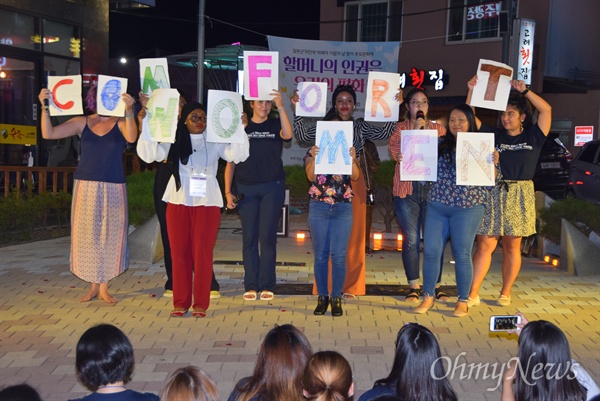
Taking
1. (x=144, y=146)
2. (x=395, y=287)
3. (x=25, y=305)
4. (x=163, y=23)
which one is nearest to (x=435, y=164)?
(x=395, y=287)

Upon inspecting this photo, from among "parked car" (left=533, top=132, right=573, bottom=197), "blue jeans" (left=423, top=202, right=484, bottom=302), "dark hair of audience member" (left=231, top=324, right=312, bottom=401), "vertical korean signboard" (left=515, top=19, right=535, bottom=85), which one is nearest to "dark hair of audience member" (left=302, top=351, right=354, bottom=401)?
"dark hair of audience member" (left=231, top=324, right=312, bottom=401)

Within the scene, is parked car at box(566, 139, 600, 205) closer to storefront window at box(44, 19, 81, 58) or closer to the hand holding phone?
storefront window at box(44, 19, 81, 58)

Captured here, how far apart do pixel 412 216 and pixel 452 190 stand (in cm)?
67

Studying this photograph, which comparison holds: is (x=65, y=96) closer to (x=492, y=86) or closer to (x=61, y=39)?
(x=492, y=86)

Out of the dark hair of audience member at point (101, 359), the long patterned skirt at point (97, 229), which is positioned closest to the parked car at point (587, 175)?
the long patterned skirt at point (97, 229)

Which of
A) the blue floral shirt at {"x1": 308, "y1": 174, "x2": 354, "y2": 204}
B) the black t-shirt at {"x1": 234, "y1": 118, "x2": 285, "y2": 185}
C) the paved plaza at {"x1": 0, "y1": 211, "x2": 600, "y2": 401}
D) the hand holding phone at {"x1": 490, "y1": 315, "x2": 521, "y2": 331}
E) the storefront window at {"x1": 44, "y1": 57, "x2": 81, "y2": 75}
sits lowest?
the paved plaza at {"x1": 0, "y1": 211, "x2": 600, "y2": 401}

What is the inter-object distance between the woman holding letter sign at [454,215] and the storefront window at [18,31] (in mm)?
12298

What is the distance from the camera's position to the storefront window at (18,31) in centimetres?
1664

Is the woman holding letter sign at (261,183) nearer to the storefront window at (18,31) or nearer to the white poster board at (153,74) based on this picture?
the white poster board at (153,74)

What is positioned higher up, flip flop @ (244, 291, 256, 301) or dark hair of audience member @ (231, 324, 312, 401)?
dark hair of audience member @ (231, 324, 312, 401)

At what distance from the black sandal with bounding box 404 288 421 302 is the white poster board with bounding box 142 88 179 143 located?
9.24ft

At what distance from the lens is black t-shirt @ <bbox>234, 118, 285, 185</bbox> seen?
24.7ft

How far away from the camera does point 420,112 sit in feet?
24.2

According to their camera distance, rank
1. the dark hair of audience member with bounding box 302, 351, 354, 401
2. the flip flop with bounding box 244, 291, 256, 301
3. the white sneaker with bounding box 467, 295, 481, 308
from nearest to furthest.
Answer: the dark hair of audience member with bounding box 302, 351, 354, 401, the white sneaker with bounding box 467, 295, 481, 308, the flip flop with bounding box 244, 291, 256, 301
